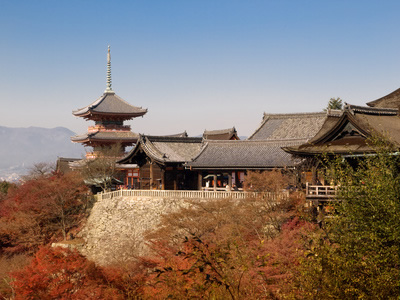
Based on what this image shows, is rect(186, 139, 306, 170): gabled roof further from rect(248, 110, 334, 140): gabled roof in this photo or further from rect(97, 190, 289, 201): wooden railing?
rect(248, 110, 334, 140): gabled roof

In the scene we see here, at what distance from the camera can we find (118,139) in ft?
183

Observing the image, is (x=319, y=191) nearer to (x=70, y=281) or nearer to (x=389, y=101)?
(x=70, y=281)

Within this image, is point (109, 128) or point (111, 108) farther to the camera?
point (111, 108)

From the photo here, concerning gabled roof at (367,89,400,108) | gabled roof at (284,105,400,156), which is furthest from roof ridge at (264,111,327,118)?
gabled roof at (284,105,400,156)

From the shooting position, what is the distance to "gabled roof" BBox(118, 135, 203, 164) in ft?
136

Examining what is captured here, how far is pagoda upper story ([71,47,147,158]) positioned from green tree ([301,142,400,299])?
42649 millimetres

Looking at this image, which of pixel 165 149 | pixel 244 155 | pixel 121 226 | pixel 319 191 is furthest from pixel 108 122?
pixel 319 191

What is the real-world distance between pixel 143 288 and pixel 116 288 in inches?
52.7

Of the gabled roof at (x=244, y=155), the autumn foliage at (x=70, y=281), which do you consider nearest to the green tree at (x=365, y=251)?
the autumn foliage at (x=70, y=281)

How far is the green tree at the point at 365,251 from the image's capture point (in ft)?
41.4

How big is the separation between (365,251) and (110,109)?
47704 mm

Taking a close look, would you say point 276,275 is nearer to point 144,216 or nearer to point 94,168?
point 144,216

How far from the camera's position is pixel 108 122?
2324 inches

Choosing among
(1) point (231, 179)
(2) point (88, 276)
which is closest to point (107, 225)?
(1) point (231, 179)
